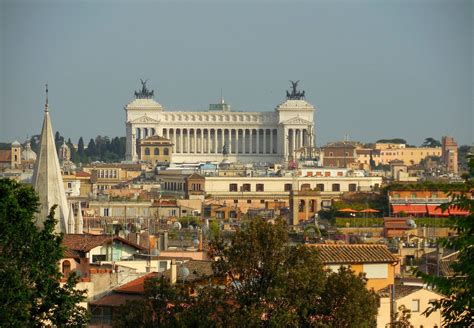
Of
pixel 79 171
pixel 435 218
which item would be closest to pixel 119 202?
pixel 435 218

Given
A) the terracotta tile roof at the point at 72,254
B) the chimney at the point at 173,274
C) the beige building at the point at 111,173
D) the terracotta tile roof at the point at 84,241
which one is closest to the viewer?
the chimney at the point at 173,274

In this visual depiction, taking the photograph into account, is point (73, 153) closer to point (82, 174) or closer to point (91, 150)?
point (91, 150)

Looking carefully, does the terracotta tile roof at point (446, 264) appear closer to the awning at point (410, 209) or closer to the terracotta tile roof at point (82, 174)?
the awning at point (410, 209)

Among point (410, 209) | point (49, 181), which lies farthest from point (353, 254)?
point (410, 209)

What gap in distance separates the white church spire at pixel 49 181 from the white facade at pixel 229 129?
12922 centimetres

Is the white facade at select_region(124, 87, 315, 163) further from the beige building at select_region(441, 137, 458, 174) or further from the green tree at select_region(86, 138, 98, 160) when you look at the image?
the beige building at select_region(441, 137, 458, 174)

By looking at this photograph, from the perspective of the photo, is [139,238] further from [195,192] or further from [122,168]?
[122,168]

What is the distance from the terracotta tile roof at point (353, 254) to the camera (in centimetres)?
3216

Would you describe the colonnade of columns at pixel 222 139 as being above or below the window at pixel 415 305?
above

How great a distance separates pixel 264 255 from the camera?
27.0 meters

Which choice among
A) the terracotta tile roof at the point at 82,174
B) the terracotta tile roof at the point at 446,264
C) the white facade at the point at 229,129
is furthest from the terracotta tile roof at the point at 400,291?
the white facade at the point at 229,129

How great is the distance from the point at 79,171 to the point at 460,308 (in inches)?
4421

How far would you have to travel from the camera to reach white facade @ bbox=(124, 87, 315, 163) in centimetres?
17775

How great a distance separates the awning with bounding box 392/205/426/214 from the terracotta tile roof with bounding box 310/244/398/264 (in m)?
43.6
